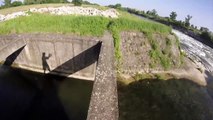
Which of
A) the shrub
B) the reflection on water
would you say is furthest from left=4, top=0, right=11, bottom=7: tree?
the reflection on water

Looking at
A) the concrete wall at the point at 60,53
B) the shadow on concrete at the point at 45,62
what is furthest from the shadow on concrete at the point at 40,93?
the shadow on concrete at the point at 45,62

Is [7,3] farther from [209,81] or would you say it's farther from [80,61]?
[209,81]

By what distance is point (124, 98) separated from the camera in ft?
95.3

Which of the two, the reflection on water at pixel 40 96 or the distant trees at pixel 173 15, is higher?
the distant trees at pixel 173 15

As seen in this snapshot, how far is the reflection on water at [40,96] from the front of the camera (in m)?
24.5

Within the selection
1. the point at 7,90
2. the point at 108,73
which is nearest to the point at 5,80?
the point at 7,90

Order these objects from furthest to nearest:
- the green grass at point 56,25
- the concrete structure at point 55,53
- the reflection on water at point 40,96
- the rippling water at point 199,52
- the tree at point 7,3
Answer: the tree at point 7,3 < the rippling water at point 199,52 < the green grass at point 56,25 < the concrete structure at point 55,53 < the reflection on water at point 40,96

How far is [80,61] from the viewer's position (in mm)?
32750

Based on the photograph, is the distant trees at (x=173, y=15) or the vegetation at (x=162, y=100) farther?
the distant trees at (x=173, y=15)

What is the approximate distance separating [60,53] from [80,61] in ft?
9.11

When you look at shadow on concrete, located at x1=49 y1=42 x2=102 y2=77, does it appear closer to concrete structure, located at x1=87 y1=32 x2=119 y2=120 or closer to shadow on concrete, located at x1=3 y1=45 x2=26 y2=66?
shadow on concrete, located at x1=3 y1=45 x2=26 y2=66

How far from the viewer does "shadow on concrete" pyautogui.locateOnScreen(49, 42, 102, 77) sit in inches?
1258

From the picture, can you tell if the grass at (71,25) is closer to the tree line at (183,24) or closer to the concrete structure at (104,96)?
the concrete structure at (104,96)

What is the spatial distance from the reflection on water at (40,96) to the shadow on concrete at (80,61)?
1.32 meters
